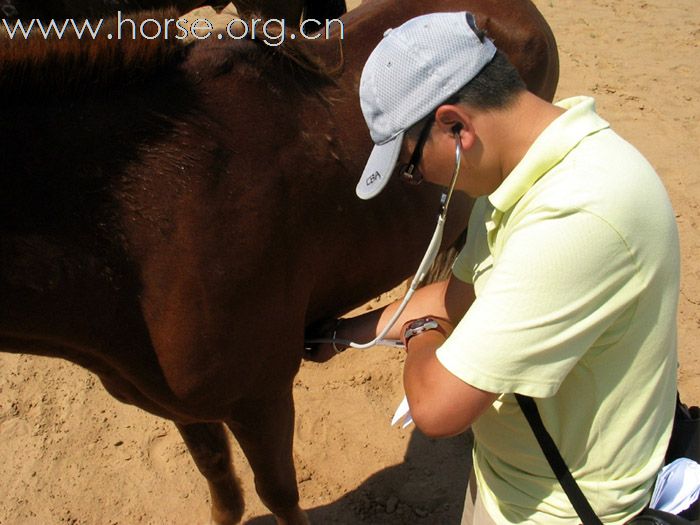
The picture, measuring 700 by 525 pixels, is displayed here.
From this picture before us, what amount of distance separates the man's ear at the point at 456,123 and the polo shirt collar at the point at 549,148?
98mm

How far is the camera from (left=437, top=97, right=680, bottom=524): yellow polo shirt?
1.04m

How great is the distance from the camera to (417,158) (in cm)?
119

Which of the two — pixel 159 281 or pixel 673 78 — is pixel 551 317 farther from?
pixel 673 78

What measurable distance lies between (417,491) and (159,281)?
158 centimetres

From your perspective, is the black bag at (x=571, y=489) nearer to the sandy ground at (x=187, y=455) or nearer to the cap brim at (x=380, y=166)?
the cap brim at (x=380, y=166)

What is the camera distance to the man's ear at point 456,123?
108cm

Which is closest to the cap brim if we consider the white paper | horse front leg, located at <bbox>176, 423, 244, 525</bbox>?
the white paper

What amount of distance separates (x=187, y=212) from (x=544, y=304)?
2.98 ft

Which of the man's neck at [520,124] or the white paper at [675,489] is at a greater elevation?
the man's neck at [520,124]

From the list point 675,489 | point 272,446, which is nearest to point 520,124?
point 675,489

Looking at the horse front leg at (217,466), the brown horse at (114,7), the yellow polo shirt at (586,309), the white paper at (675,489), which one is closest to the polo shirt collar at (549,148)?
the yellow polo shirt at (586,309)

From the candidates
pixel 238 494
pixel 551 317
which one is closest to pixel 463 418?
pixel 551 317

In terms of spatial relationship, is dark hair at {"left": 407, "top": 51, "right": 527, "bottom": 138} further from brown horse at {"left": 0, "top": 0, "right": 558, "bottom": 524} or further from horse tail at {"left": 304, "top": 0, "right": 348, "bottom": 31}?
horse tail at {"left": 304, "top": 0, "right": 348, "bottom": 31}

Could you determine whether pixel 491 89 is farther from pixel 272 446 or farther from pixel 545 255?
pixel 272 446
